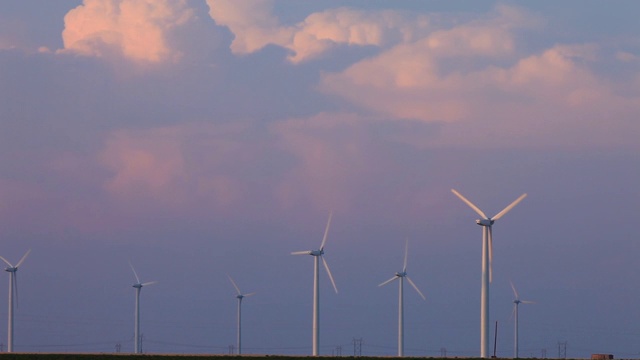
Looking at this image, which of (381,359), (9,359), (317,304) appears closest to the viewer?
(9,359)

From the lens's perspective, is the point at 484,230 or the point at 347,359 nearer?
the point at 347,359

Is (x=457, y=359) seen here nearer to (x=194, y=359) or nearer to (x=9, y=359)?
(x=194, y=359)

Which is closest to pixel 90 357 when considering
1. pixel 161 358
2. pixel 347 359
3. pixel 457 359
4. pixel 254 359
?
pixel 161 358

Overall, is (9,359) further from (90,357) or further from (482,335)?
(482,335)

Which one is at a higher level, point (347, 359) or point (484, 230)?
point (484, 230)

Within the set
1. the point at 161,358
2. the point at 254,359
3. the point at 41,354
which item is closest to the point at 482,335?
the point at 254,359

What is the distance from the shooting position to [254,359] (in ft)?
473

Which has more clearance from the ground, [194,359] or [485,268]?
[485,268]

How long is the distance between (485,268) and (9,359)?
52.7 meters

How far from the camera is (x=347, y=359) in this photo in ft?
472

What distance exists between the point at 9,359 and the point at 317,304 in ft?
198

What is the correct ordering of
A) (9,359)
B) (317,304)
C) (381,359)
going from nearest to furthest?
(9,359) < (381,359) < (317,304)

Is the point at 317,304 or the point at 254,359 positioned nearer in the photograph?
the point at 254,359

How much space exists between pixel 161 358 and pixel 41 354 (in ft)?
51.4
